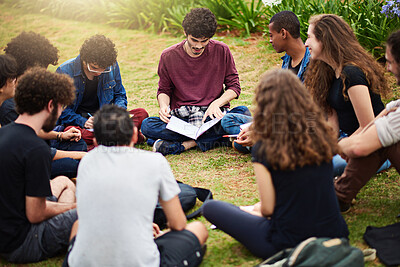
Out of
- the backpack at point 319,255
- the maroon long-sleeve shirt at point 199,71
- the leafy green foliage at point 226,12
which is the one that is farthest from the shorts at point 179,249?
the leafy green foliage at point 226,12

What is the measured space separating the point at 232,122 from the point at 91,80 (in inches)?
65.7

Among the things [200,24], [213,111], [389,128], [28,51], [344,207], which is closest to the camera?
[389,128]

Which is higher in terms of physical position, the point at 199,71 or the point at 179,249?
the point at 199,71

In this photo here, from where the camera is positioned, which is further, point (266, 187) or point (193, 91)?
point (193, 91)

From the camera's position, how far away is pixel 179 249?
2.60 metres

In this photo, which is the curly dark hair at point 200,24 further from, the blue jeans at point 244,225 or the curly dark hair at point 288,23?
the blue jeans at point 244,225

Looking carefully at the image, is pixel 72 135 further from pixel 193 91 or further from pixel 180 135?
pixel 193 91

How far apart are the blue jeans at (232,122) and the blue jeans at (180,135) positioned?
0.43 ft

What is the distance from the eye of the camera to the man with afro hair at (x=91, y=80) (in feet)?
14.6

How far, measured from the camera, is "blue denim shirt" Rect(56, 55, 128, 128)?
4.71 m

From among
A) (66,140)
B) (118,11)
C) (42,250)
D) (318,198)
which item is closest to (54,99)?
(42,250)

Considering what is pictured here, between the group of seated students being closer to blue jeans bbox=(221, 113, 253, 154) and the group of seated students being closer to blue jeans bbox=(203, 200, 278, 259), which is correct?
blue jeans bbox=(203, 200, 278, 259)

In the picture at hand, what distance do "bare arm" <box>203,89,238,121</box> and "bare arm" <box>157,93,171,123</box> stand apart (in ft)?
1.44

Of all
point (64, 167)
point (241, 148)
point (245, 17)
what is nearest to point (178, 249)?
point (64, 167)
